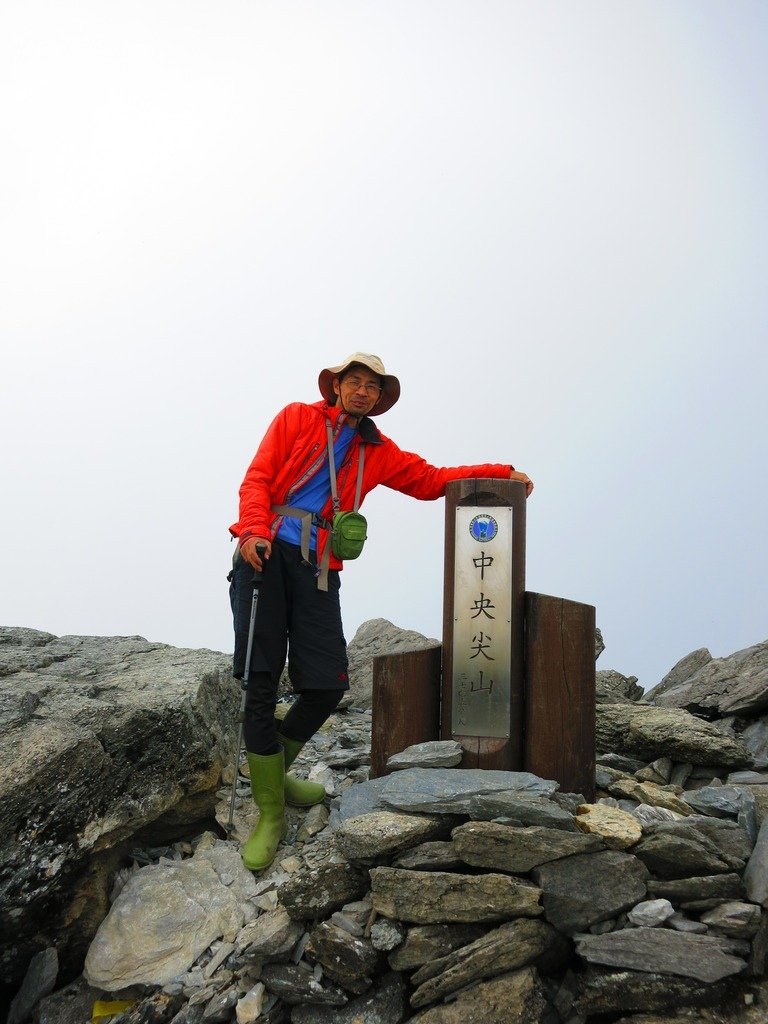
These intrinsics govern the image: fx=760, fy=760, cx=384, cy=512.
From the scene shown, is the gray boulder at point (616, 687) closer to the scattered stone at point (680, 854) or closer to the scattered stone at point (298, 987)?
the scattered stone at point (680, 854)

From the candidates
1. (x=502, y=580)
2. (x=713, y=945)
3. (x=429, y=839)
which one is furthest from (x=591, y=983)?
(x=502, y=580)

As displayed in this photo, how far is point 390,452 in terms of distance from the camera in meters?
7.11

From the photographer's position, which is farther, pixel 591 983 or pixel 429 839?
pixel 429 839

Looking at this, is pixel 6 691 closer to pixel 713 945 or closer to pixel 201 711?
pixel 201 711

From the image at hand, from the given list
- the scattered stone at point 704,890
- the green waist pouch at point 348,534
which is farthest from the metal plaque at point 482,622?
the scattered stone at point 704,890

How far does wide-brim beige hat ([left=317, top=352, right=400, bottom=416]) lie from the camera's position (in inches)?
264

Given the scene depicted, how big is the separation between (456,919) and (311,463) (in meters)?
3.73

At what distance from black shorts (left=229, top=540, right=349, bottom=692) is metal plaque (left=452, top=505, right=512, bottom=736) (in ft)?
3.55

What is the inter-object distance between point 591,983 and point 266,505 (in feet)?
13.7

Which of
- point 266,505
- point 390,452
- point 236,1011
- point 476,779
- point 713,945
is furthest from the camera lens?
point 390,452

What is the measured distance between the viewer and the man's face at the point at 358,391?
675 centimetres

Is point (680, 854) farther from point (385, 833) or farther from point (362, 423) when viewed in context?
point (362, 423)

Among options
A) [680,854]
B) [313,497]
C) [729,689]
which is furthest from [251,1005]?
[729,689]

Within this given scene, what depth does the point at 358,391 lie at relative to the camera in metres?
6.73
